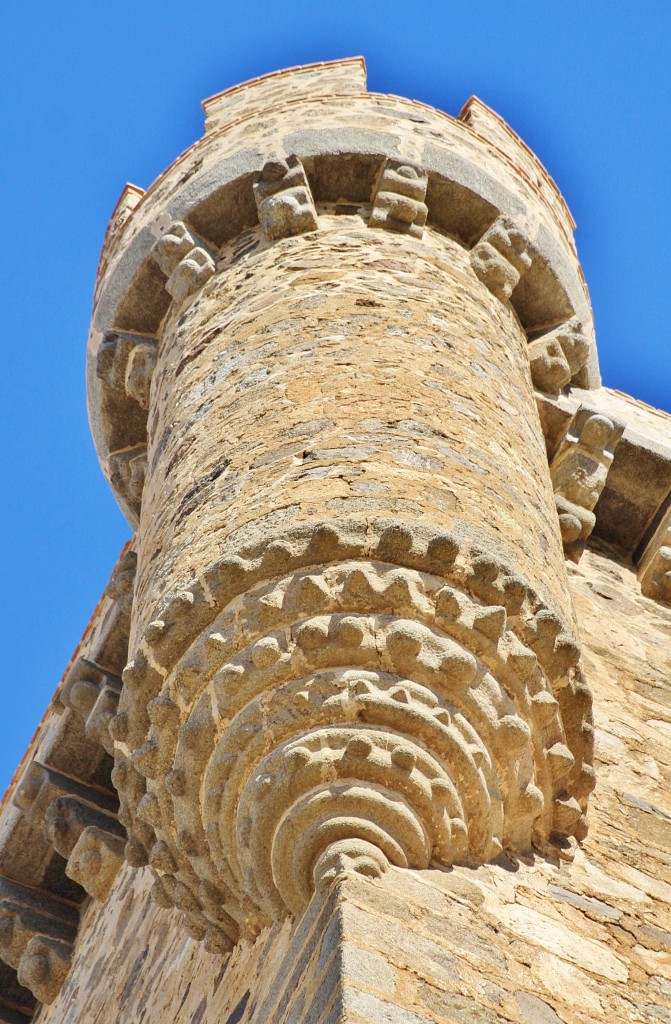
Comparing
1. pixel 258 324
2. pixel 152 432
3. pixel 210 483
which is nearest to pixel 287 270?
pixel 258 324

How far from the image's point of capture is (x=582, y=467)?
6.82m

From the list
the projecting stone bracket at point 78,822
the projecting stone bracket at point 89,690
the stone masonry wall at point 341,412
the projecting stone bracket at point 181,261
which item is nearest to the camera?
the stone masonry wall at point 341,412

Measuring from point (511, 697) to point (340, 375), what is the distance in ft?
4.19

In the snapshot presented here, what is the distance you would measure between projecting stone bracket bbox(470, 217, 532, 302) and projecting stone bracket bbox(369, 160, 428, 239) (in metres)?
0.29

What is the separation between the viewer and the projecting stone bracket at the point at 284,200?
20.5ft

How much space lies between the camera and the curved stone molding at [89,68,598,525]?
21.3ft

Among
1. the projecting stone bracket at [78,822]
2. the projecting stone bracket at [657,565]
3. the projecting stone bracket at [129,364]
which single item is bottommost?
the projecting stone bracket at [78,822]

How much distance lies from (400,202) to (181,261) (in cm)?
98

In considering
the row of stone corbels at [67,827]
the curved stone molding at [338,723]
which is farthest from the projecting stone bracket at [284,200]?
the curved stone molding at [338,723]

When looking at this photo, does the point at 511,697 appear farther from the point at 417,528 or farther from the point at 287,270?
the point at 287,270

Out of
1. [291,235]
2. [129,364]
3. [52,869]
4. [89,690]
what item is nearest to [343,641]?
[291,235]

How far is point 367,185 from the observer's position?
261 inches

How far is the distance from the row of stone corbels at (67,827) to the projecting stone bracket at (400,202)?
1884mm

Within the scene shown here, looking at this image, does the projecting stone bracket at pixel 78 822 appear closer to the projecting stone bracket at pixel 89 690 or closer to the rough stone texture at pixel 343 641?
the projecting stone bracket at pixel 89 690
